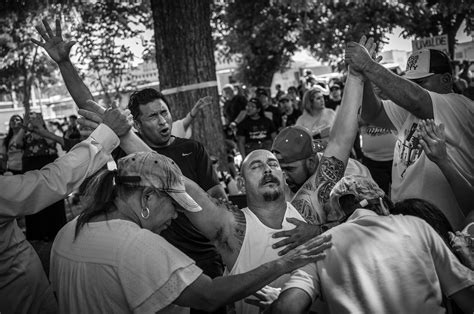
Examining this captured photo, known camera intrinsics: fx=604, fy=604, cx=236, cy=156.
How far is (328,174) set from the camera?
375 centimetres

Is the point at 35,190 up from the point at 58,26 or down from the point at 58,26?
down

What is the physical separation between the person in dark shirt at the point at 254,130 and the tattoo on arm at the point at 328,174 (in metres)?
6.88

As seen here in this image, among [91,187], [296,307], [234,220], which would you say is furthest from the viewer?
[234,220]

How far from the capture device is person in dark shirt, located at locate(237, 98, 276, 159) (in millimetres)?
10776

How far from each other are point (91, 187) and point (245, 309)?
1.10 metres

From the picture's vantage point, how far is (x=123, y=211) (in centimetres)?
269

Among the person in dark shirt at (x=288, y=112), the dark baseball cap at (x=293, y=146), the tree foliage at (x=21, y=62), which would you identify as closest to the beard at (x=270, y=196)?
the dark baseball cap at (x=293, y=146)

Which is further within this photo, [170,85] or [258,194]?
[170,85]

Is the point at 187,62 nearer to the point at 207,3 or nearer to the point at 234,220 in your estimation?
the point at 207,3

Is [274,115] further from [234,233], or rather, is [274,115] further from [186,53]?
[234,233]

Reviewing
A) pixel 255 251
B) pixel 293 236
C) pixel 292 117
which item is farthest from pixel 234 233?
pixel 292 117

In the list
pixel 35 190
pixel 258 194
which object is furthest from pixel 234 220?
pixel 35 190

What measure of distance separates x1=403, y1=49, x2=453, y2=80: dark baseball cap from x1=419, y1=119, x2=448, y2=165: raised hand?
27.4 inches

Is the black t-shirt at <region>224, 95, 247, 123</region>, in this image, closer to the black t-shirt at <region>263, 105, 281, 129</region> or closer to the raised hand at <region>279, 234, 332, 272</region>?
the black t-shirt at <region>263, 105, 281, 129</region>
